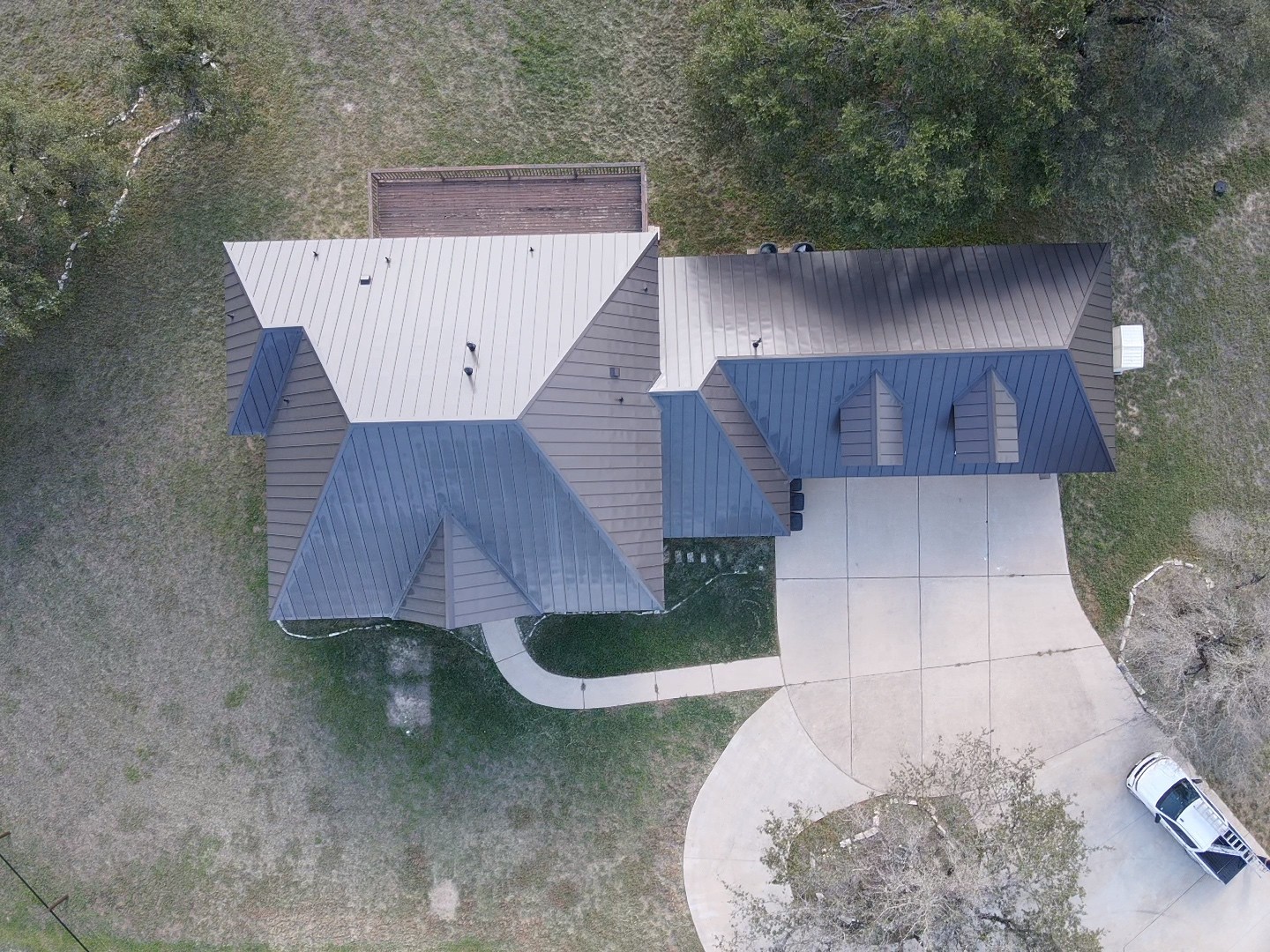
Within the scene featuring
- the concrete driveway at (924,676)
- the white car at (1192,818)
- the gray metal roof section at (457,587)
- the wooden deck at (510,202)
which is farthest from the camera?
the concrete driveway at (924,676)

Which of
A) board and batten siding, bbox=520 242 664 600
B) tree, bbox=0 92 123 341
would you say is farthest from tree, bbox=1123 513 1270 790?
tree, bbox=0 92 123 341

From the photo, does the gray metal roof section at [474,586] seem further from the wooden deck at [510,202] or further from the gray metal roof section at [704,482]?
the wooden deck at [510,202]

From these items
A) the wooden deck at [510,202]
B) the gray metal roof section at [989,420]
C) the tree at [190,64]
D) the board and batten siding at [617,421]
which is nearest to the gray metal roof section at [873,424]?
the gray metal roof section at [989,420]

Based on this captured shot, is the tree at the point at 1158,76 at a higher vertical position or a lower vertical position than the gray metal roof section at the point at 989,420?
higher

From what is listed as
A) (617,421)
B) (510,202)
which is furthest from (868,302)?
(510,202)

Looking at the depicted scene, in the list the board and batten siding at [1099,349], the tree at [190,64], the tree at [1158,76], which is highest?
the tree at [190,64]

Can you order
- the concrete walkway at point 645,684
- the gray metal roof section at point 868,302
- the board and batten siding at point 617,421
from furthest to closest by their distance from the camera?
the concrete walkway at point 645,684 < the gray metal roof section at point 868,302 < the board and batten siding at point 617,421

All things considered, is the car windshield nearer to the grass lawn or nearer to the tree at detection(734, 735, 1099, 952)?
the tree at detection(734, 735, 1099, 952)
